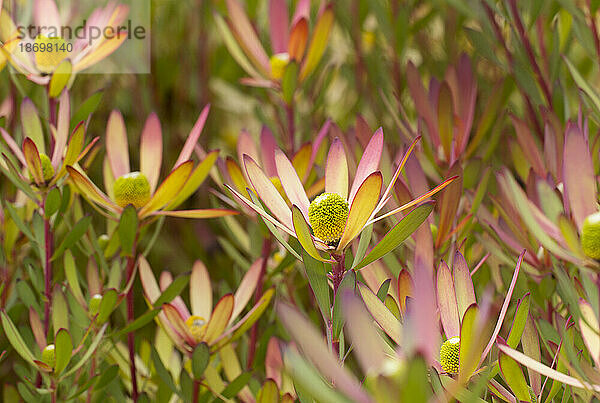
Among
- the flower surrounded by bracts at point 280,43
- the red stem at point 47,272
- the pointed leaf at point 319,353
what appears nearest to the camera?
the pointed leaf at point 319,353

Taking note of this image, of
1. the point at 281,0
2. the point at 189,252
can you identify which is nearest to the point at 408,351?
the point at 281,0

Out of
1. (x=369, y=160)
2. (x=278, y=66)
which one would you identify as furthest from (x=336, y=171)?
(x=278, y=66)

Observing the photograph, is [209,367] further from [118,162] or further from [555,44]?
[555,44]

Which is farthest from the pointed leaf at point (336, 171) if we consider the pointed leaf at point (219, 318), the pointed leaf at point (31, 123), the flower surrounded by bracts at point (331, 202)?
the pointed leaf at point (31, 123)

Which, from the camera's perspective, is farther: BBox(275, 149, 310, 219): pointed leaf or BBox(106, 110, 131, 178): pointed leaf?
BBox(106, 110, 131, 178): pointed leaf

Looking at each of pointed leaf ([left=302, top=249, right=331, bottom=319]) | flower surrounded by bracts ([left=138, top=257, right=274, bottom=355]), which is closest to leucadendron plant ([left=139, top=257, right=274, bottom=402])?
flower surrounded by bracts ([left=138, top=257, right=274, bottom=355])

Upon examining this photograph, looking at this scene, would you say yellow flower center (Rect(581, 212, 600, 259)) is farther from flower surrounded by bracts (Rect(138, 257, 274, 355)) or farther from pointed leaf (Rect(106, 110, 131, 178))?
pointed leaf (Rect(106, 110, 131, 178))

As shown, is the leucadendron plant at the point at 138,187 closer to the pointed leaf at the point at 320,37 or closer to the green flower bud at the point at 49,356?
the green flower bud at the point at 49,356
